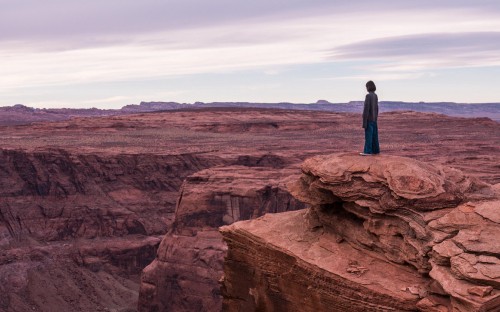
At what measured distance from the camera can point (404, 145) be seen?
8612 cm

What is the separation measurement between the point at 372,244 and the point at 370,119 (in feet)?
14.2

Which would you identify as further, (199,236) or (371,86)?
(199,236)

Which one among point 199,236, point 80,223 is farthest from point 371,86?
point 80,223

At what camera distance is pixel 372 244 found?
1953 cm

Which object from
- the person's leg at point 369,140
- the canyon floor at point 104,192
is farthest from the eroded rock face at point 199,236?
the person's leg at point 369,140

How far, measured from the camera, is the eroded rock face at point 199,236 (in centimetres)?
4709

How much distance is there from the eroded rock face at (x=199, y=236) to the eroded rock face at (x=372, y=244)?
2338 cm

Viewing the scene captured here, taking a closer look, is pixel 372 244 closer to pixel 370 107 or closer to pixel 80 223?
pixel 370 107

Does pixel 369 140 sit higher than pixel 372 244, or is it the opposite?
pixel 369 140

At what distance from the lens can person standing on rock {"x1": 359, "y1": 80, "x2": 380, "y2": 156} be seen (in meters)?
Result: 22.3

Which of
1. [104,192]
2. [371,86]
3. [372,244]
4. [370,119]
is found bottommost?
[104,192]

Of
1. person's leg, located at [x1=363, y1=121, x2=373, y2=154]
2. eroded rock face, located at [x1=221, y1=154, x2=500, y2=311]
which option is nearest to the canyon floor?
person's leg, located at [x1=363, y1=121, x2=373, y2=154]

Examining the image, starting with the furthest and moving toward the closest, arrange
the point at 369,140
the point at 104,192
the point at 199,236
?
1. the point at 104,192
2. the point at 199,236
3. the point at 369,140

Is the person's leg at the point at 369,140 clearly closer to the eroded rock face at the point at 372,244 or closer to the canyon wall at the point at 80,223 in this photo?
the eroded rock face at the point at 372,244
